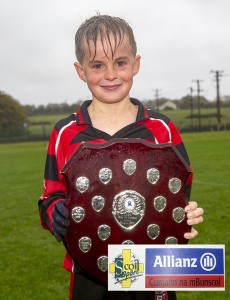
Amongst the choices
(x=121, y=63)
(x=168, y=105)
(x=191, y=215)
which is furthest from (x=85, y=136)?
(x=168, y=105)

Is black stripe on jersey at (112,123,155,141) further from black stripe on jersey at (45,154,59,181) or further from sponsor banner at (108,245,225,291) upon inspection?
sponsor banner at (108,245,225,291)

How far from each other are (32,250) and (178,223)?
481 centimetres

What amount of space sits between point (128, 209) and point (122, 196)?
55mm

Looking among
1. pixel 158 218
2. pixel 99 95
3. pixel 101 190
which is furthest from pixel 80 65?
pixel 158 218

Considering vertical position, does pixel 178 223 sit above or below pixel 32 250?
above

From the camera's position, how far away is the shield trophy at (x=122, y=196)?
170 centimetres

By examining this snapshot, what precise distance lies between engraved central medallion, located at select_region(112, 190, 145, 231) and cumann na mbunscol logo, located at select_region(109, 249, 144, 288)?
4.0 inches

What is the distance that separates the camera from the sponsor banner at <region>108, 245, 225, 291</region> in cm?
166

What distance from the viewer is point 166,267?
168cm

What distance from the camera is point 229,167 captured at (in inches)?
579

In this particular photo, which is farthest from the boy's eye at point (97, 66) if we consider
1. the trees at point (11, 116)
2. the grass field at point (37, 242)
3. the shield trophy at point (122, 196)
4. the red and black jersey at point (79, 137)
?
the trees at point (11, 116)

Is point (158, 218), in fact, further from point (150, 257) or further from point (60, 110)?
point (60, 110)

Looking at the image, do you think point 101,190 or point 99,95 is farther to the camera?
point 99,95

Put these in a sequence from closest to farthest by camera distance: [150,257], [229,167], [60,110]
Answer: [150,257] → [229,167] → [60,110]
